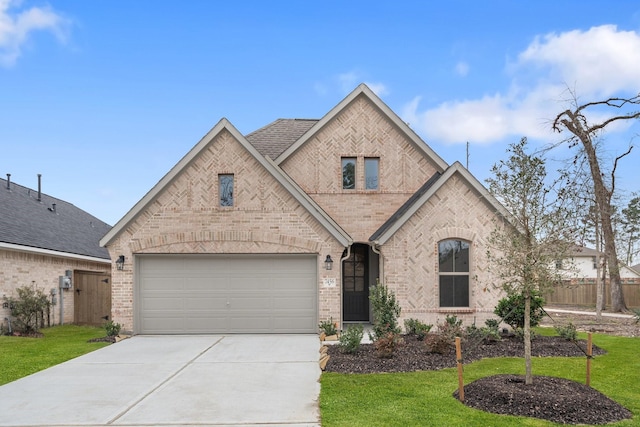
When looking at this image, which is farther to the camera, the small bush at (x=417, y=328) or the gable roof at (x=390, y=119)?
the gable roof at (x=390, y=119)

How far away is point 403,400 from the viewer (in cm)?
787

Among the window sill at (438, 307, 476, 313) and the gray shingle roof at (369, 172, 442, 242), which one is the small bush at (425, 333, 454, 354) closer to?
the window sill at (438, 307, 476, 313)

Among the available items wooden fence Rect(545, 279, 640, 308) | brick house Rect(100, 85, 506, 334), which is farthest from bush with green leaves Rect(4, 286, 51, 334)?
wooden fence Rect(545, 279, 640, 308)

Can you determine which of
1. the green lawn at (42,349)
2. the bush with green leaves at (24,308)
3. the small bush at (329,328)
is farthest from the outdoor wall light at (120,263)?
the small bush at (329,328)

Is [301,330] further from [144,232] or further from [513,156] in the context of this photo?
[513,156]

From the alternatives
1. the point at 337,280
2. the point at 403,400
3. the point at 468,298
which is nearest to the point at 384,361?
the point at 403,400

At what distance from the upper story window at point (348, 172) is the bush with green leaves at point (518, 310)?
650 centimetres

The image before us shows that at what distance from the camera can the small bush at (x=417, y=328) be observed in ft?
46.2

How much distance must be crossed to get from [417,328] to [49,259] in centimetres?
1375

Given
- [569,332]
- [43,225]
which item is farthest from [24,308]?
[569,332]

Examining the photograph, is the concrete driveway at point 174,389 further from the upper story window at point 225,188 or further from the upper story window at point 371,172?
the upper story window at point 371,172

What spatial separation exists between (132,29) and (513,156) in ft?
39.0

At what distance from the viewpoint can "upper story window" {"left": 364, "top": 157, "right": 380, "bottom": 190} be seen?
17641 mm

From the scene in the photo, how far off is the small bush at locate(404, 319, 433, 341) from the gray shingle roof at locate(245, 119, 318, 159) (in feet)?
24.7
